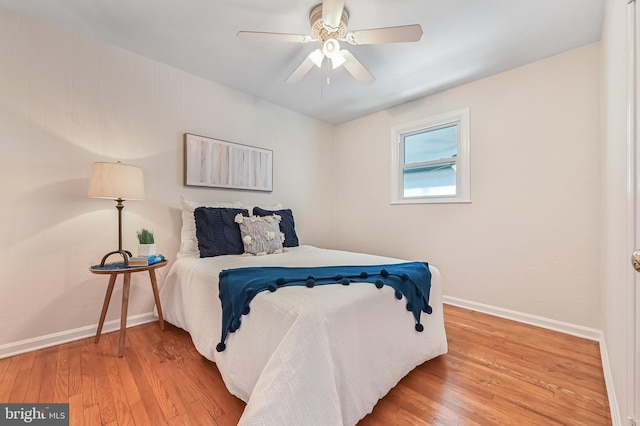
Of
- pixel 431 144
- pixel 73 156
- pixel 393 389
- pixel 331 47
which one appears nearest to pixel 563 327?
pixel 393 389

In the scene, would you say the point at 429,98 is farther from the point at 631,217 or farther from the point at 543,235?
the point at 631,217

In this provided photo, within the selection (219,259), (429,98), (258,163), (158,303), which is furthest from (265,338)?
(429,98)

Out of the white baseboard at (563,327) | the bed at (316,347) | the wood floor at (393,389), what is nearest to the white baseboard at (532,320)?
the white baseboard at (563,327)

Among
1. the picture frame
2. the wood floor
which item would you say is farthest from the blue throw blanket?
the picture frame

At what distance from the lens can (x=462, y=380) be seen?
157 centimetres

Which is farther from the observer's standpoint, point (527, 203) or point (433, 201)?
point (433, 201)

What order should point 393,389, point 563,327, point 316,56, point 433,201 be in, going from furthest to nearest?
point 433,201, point 563,327, point 316,56, point 393,389

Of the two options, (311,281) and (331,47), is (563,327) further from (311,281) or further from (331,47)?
(331,47)

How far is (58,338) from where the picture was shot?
1988mm

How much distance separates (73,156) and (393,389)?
2.78 m

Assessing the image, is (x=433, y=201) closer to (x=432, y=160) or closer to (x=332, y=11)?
(x=432, y=160)

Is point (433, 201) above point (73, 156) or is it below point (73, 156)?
below

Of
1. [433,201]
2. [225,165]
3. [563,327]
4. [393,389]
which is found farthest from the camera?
[433,201]

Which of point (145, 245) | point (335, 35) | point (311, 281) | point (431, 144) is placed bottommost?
point (311, 281)
